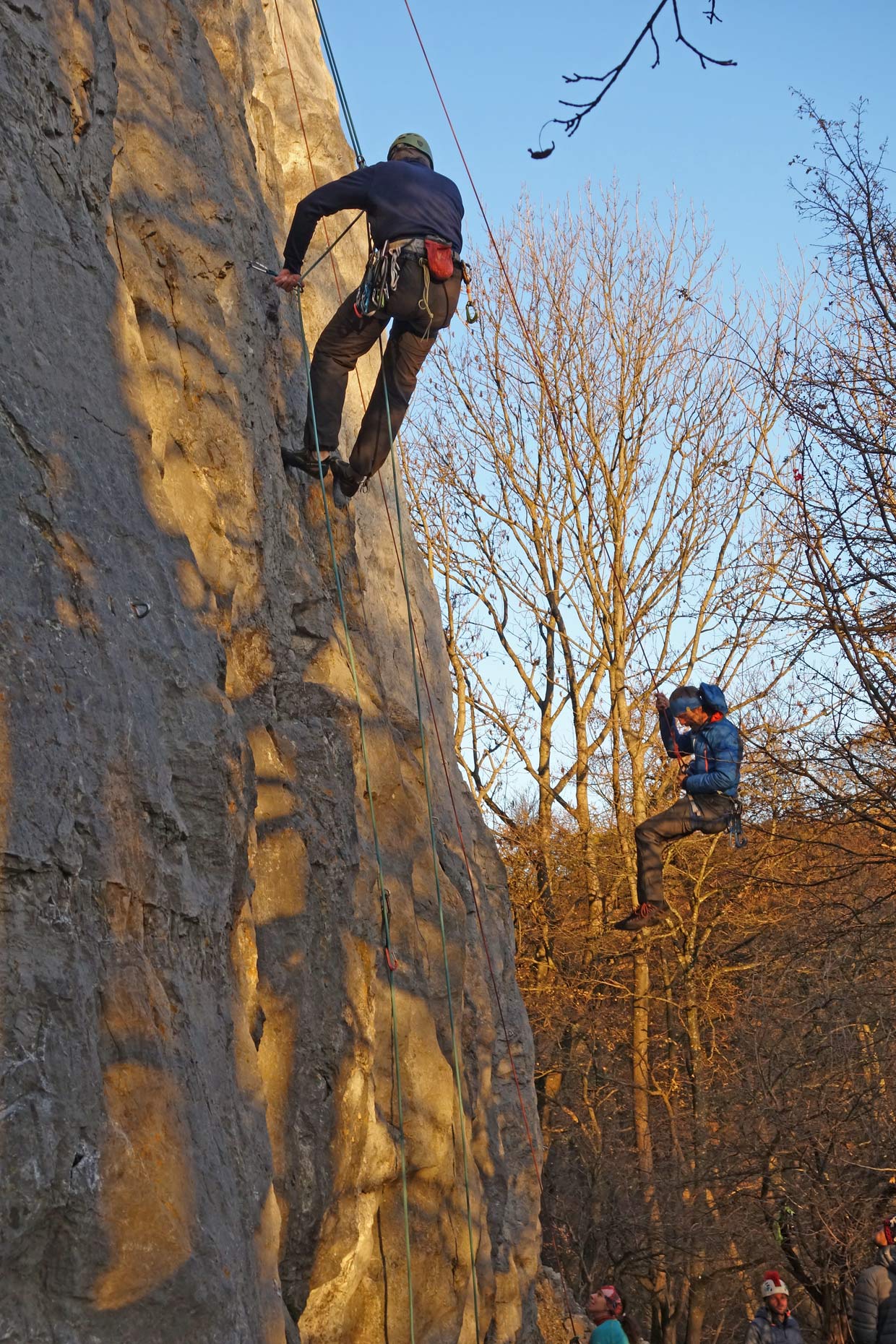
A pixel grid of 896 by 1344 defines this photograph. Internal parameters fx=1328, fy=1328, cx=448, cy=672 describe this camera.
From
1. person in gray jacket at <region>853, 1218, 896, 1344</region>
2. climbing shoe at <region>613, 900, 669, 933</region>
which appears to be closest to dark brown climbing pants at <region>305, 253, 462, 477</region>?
climbing shoe at <region>613, 900, 669, 933</region>

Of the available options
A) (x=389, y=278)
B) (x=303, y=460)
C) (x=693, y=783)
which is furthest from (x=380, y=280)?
(x=693, y=783)

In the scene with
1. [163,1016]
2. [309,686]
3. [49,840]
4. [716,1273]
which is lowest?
[716,1273]

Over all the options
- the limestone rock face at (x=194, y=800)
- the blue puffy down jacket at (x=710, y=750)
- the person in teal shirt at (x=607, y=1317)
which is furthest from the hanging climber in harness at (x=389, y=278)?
the person in teal shirt at (x=607, y=1317)

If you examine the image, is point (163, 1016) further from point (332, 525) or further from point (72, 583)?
point (332, 525)

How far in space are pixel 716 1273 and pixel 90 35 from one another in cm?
1627

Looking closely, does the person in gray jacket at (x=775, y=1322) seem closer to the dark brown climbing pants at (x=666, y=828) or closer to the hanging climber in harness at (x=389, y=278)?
the dark brown climbing pants at (x=666, y=828)

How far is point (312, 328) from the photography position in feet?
29.6

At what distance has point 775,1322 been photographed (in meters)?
9.44

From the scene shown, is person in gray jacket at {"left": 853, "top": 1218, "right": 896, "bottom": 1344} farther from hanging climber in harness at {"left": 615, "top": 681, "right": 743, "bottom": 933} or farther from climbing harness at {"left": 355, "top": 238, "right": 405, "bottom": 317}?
climbing harness at {"left": 355, "top": 238, "right": 405, "bottom": 317}

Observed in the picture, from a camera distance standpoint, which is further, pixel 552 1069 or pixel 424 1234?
pixel 552 1069

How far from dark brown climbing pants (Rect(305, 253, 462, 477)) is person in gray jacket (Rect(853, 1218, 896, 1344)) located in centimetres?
599

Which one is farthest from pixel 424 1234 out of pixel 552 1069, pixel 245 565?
pixel 552 1069

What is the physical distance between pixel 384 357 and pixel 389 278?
678mm

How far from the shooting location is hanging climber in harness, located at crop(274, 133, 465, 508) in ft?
22.4
